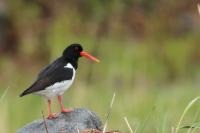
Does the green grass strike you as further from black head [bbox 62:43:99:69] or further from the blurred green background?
black head [bbox 62:43:99:69]

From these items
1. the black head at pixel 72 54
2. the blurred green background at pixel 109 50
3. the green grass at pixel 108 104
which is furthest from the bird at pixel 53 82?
the blurred green background at pixel 109 50

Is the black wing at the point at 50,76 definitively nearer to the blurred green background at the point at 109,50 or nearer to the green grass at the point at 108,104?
the green grass at the point at 108,104

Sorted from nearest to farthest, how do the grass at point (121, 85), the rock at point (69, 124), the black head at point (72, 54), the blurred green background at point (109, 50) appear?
the rock at point (69, 124), the black head at point (72, 54), the grass at point (121, 85), the blurred green background at point (109, 50)

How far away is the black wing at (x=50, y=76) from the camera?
888 cm

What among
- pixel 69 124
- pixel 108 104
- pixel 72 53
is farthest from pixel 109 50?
pixel 69 124

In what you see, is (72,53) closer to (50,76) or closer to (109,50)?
(50,76)

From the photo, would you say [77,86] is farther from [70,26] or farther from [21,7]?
[21,7]

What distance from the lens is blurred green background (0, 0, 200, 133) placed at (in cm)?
1630

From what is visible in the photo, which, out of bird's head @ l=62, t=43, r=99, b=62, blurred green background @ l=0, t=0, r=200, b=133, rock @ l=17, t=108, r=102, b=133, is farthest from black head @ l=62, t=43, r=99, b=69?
blurred green background @ l=0, t=0, r=200, b=133

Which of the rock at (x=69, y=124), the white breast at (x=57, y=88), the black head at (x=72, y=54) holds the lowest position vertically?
the rock at (x=69, y=124)

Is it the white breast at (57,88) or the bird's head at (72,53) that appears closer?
the white breast at (57,88)

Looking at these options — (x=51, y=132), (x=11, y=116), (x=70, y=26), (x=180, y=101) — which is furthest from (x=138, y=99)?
(x=51, y=132)

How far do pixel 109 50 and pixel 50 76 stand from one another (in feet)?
36.2

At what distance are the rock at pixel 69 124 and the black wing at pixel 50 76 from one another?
0.38 meters
